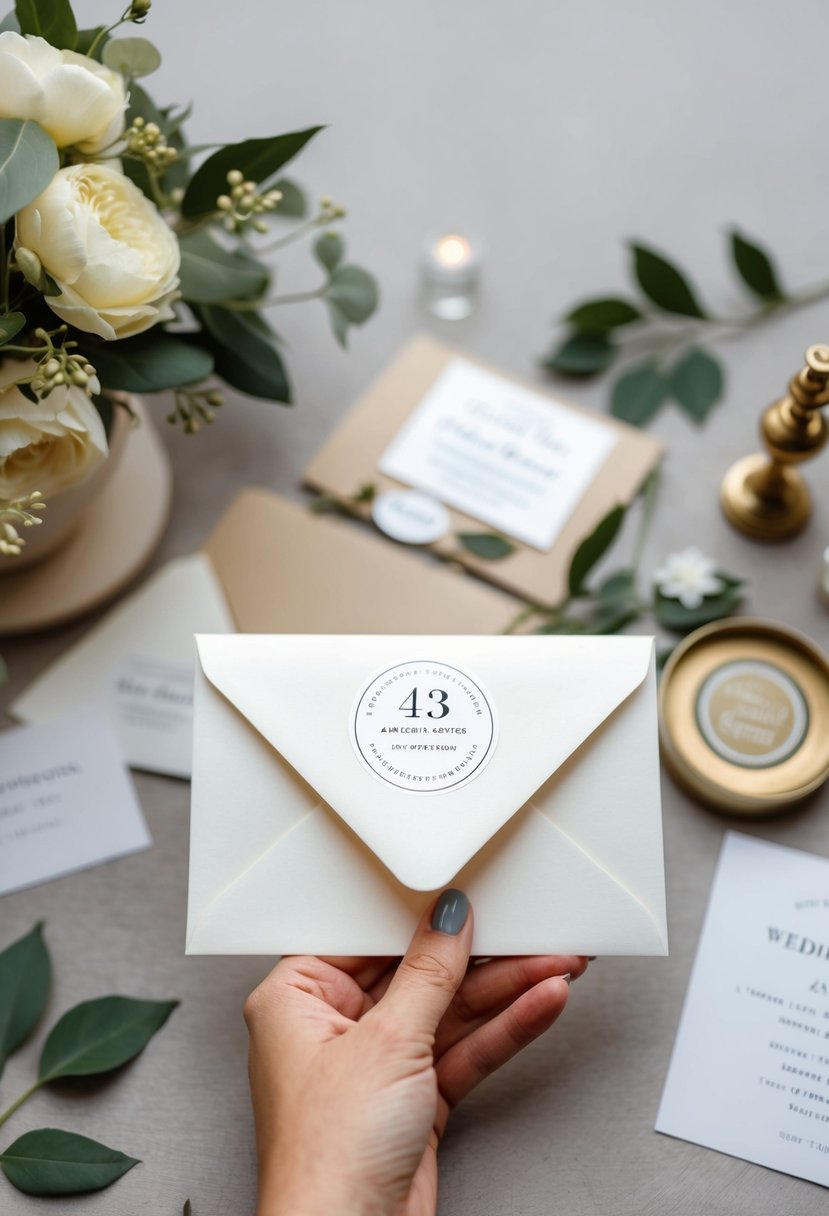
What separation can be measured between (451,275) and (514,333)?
0.30ft

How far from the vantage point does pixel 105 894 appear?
2.86ft

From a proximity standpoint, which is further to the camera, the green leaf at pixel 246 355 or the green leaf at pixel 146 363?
the green leaf at pixel 246 355

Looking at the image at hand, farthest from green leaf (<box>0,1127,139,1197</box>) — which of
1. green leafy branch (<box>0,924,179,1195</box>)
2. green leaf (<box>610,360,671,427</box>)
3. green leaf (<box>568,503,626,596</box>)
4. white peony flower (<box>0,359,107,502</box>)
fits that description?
green leaf (<box>610,360,671,427</box>)

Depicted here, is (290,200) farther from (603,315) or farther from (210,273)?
(603,315)

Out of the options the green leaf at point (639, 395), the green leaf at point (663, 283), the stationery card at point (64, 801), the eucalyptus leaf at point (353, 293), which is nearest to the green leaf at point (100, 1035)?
the stationery card at point (64, 801)

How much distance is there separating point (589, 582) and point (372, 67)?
671mm

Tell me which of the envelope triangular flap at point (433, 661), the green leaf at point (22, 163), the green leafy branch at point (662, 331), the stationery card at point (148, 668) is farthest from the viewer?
the green leafy branch at point (662, 331)

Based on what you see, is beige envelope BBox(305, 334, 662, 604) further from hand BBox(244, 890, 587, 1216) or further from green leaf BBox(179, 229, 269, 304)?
hand BBox(244, 890, 587, 1216)

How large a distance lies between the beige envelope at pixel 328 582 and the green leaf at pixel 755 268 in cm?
43

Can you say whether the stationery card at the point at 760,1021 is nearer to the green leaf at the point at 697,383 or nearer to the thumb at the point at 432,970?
the thumb at the point at 432,970

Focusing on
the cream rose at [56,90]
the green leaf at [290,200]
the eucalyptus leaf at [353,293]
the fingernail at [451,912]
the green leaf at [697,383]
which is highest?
the cream rose at [56,90]

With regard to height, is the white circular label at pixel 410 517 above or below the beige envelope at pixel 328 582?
above

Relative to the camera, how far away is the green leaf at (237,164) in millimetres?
713

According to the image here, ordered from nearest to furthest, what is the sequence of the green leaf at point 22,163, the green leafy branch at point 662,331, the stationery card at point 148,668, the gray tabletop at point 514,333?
the green leaf at point 22,163 → the gray tabletop at point 514,333 → the stationery card at point 148,668 → the green leafy branch at point 662,331
